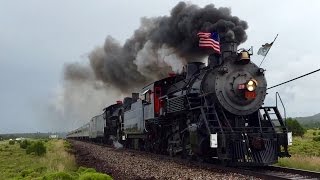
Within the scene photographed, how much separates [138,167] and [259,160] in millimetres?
4353

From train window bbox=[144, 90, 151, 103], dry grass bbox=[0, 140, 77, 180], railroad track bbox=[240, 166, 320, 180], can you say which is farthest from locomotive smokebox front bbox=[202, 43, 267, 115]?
train window bbox=[144, 90, 151, 103]

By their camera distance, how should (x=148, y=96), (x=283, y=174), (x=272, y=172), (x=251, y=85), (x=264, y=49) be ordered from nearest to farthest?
(x=283, y=174), (x=272, y=172), (x=251, y=85), (x=264, y=49), (x=148, y=96)

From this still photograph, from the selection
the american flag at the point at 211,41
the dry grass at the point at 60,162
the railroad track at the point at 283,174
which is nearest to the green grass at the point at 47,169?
the dry grass at the point at 60,162

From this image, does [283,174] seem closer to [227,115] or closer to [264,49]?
[227,115]

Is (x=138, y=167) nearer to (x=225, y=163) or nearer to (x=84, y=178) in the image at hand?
(x=225, y=163)

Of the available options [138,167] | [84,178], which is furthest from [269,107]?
[84,178]

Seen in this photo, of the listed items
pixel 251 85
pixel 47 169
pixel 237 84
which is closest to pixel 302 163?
pixel 251 85

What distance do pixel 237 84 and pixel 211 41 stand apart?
2033mm

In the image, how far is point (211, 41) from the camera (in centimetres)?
1659

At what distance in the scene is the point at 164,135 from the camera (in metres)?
20.8

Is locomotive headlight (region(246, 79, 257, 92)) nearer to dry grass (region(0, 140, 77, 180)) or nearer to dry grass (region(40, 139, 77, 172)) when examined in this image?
dry grass (region(0, 140, 77, 180))

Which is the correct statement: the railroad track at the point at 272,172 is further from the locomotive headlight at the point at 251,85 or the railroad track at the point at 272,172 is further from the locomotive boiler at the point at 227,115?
the locomotive headlight at the point at 251,85

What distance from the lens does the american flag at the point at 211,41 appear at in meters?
16.5

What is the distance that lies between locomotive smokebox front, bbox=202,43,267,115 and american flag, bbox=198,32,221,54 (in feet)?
1.87
